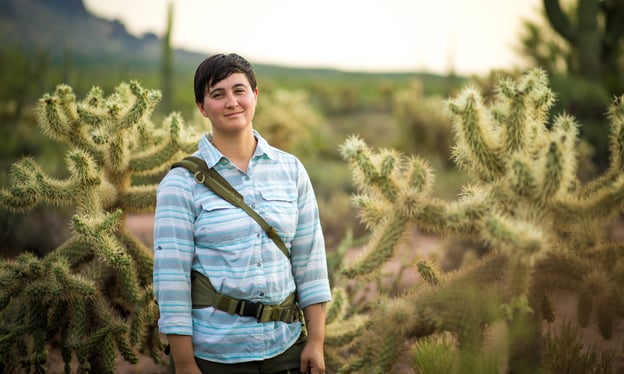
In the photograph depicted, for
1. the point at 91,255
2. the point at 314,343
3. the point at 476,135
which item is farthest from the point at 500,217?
the point at 91,255

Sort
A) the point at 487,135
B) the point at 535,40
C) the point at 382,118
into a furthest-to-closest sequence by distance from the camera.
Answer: the point at 382,118, the point at 535,40, the point at 487,135

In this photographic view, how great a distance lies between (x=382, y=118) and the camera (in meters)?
37.7

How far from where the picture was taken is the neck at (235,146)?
9.07 feet

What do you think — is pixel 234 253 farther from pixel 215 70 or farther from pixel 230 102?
pixel 215 70

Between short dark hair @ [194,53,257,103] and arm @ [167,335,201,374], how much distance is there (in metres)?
1.10

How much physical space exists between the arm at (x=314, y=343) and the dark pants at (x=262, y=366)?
43mm

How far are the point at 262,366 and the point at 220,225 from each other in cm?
66

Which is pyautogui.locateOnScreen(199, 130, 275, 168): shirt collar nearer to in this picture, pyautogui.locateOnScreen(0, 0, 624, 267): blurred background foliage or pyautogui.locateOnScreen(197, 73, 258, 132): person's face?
pyautogui.locateOnScreen(197, 73, 258, 132): person's face

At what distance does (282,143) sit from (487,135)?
46.1ft

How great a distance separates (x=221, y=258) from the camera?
2.60 metres

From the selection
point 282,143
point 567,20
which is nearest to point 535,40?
point 567,20

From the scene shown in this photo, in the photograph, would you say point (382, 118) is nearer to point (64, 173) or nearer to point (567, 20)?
point (567, 20)

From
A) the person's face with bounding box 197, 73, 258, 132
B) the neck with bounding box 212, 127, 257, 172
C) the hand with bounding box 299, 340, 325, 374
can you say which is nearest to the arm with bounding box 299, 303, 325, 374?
the hand with bounding box 299, 340, 325, 374

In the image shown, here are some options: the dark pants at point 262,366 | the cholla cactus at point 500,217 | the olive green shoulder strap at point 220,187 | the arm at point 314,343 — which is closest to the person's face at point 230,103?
the olive green shoulder strap at point 220,187
